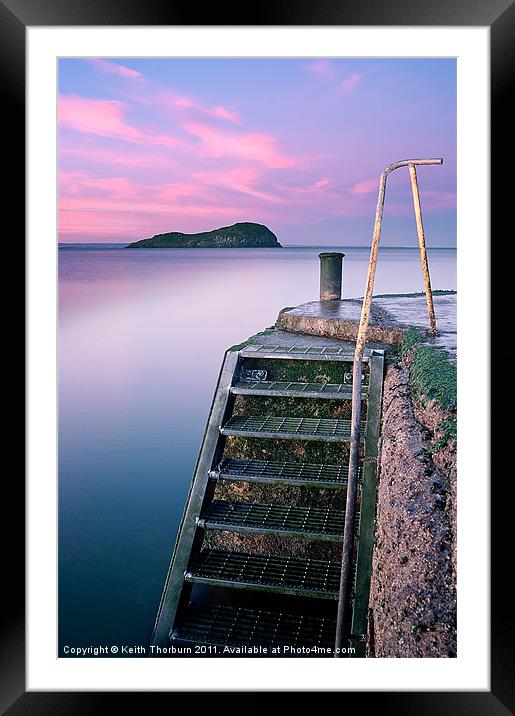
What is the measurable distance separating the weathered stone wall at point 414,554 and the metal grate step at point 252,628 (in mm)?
959

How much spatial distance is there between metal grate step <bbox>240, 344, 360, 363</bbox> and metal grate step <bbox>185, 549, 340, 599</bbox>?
2.06 meters

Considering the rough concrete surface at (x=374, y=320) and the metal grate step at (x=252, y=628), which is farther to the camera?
the rough concrete surface at (x=374, y=320)

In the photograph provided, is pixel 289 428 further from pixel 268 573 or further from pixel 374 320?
pixel 374 320

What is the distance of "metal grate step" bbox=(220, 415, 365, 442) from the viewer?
5793mm

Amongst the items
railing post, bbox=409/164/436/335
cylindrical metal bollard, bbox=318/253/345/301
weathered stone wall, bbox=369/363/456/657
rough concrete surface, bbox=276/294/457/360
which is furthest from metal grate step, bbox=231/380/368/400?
cylindrical metal bollard, bbox=318/253/345/301

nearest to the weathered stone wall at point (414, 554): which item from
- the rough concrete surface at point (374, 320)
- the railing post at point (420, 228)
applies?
the rough concrete surface at point (374, 320)

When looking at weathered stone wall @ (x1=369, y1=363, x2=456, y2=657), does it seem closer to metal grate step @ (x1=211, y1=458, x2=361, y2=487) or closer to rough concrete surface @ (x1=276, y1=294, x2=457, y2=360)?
metal grate step @ (x1=211, y1=458, x2=361, y2=487)

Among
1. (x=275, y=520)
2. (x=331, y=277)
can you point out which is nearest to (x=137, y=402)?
(x=331, y=277)

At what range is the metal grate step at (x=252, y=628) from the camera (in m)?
5.16

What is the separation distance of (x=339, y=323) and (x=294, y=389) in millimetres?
1310

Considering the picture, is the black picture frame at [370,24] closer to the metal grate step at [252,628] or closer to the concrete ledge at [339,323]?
the metal grate step at [252,628]

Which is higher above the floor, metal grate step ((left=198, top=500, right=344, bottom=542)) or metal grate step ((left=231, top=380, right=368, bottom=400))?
metal grate step ((left=231, top=380, right=368, bottom=400))

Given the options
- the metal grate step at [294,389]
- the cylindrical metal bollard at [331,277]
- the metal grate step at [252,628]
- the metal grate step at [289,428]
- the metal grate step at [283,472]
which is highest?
the cylindrical metal bollard at [331,277]
